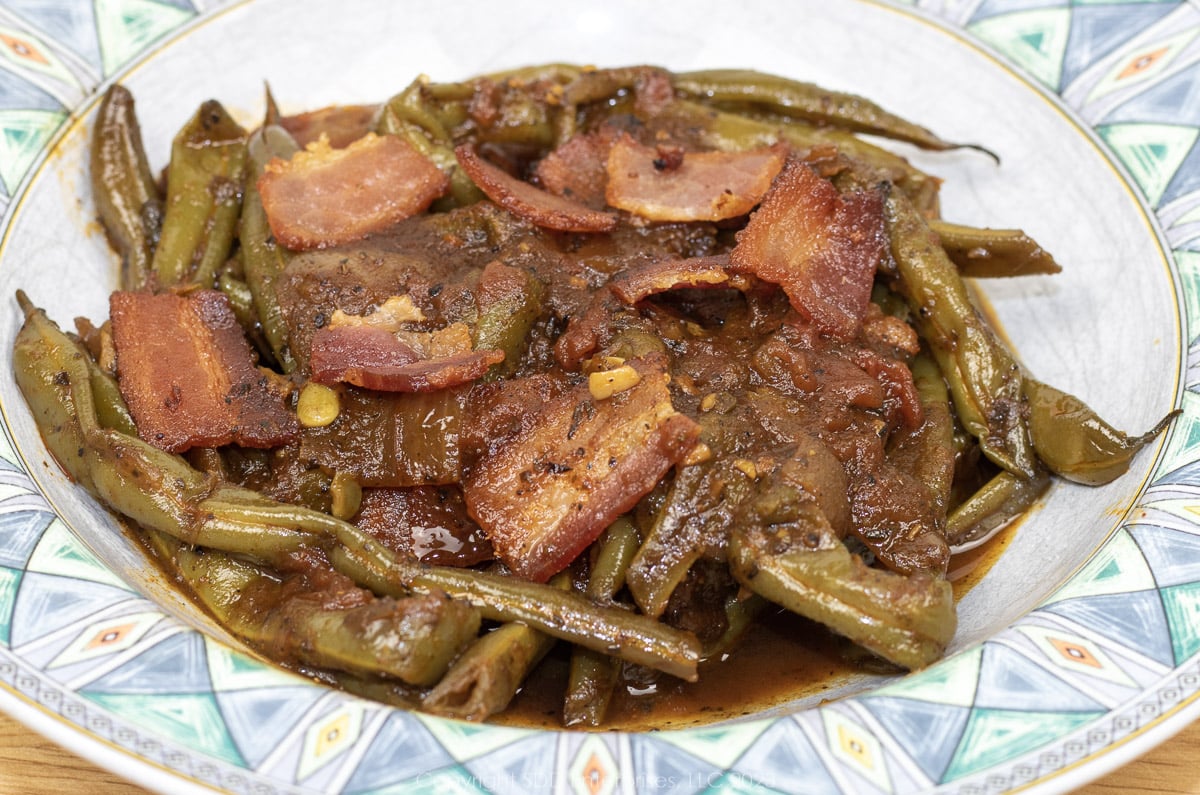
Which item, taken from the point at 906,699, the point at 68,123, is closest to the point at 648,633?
the point at 906,699

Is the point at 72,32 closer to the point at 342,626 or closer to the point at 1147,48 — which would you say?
the point at 342,626

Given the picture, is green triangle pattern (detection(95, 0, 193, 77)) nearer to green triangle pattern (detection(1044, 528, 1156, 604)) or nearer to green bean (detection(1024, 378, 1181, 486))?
green bean (detection(1024, 378, 1181, 486))

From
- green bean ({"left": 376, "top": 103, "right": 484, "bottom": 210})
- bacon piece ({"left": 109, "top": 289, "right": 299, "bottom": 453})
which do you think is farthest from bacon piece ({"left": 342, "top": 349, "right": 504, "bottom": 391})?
green bean ({"left": 376, "top": 103, "right": 484, "bottom": 210})

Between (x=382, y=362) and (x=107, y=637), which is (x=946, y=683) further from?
(x=107, y=637)

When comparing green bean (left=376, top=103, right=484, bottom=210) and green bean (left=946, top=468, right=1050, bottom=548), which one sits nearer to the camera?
green bean (left=946, top=468, right=1050, bottom=548)

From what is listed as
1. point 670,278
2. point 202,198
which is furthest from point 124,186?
point 670,278
